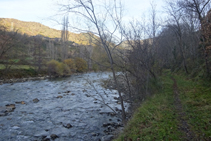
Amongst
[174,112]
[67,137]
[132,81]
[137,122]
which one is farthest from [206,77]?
[67,137]

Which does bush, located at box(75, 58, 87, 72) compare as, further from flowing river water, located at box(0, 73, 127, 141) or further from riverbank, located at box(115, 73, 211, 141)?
riverbank, located at box(115, 73, 211, 141)

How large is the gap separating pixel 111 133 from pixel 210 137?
14.1 feet

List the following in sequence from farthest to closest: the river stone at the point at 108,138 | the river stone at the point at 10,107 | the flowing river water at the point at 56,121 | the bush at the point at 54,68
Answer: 1. the bush at the point at 54,68
2. the river stone at the point at 10,107
3. the flowing river water at the point at 56,121
4. the river stone at the point at 108,138

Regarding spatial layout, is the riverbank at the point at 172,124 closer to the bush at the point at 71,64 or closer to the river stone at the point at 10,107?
the river stone at the point at 10,107

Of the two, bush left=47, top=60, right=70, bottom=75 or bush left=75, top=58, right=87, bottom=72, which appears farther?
bush left=75, top=58, right=87, bottom=72

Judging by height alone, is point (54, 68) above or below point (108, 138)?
above

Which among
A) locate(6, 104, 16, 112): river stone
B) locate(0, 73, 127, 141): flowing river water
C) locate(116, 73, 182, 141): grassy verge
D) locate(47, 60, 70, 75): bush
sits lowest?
locate(0, 73, 127, 141): flowing river water

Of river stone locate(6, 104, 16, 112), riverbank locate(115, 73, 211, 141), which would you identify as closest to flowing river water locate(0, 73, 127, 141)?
river stone locate(6, 104, 16, 112)

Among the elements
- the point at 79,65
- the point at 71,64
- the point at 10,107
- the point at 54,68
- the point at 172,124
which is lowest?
the point at 10,107

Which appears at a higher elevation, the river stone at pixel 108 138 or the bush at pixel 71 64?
the bush at pixel 71 64

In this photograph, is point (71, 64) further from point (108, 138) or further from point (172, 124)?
point (172, 124)

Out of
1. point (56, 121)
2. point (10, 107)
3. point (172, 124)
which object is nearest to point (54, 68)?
point (10, 107)

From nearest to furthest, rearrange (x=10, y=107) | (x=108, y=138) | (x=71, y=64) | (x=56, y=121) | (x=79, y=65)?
(x=108, y=138), (x=56, y=121), (x=10, y=107), (x=71, y=64), (x=79, y=65)

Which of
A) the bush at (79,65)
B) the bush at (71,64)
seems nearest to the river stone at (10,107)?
the bush at (79,65)
